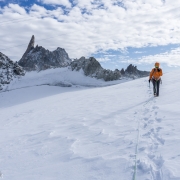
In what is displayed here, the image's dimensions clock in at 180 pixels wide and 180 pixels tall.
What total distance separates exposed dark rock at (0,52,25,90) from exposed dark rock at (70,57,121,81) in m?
10.0

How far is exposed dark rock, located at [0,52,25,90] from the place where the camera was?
3167 centimetres

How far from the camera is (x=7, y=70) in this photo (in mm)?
33312

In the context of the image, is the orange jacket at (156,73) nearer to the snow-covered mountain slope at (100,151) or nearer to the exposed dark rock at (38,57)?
the snow-covered mountain slope at (100,151)

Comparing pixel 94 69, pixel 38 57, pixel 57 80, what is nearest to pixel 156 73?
pixel 57 80

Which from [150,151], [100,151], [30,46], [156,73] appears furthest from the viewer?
[30,46]

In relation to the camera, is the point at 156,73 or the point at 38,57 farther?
the point at 38,57

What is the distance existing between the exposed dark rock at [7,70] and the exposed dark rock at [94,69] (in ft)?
32.9

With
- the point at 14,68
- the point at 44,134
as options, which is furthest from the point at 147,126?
the point at 14,68

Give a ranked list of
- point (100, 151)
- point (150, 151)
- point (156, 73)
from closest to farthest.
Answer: point (150, 151), point (100, 151), point (156, 73)

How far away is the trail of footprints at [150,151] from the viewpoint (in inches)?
128

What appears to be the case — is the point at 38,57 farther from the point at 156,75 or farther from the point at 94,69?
the point at 156,75

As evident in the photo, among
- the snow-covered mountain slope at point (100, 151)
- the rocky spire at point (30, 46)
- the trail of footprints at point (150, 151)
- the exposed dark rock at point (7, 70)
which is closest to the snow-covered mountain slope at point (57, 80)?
the exposed dark rock at point (7, 70)

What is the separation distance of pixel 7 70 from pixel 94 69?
49.8 ft

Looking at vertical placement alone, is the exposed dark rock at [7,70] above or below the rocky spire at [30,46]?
below
